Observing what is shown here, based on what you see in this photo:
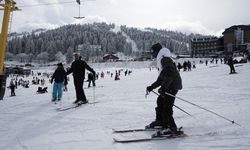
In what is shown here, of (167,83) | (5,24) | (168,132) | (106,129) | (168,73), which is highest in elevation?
(5,24)

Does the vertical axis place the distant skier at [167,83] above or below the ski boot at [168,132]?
above

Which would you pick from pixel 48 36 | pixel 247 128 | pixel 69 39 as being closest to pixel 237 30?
pixel 69 39

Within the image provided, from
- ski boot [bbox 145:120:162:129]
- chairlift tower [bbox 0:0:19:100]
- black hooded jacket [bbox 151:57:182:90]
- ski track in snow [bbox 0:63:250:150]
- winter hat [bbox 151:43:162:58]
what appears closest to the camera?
ski track in snow [bbox 0:63:250:150]

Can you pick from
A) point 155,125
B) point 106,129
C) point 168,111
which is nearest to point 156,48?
point 168,111

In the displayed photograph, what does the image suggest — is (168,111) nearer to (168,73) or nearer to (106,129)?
(168,73)

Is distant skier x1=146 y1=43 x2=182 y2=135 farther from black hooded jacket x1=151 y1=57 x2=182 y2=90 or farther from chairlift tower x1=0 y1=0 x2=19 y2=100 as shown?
chairlift tower x1=0 y1=0 x2=19 y2=100

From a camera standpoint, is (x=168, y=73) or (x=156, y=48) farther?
(x=156, y=48)

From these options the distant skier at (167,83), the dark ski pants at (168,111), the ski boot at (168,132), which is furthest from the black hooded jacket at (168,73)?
the ski boot at (168,132)

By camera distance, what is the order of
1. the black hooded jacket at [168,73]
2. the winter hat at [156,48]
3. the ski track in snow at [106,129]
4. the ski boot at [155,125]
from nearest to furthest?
1. the ski track in snow at [106,129]
2. the black hooded jacket at [168,73]
3. the winter hat at [156,48]
4. the ski boot at [155,125]

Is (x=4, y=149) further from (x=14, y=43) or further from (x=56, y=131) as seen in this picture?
(x=14, y=43)

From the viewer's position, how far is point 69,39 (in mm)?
167125

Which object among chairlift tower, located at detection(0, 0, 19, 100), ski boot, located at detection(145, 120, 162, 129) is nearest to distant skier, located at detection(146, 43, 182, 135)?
ski boot, located at detection(145, 120, 162, 129)

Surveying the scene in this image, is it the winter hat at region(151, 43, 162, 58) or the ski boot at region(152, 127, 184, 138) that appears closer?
the ski boot at region(152, 127, 184, 138)

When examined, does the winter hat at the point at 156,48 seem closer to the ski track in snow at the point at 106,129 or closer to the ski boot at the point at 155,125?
the ski boot at the point at 155,125
